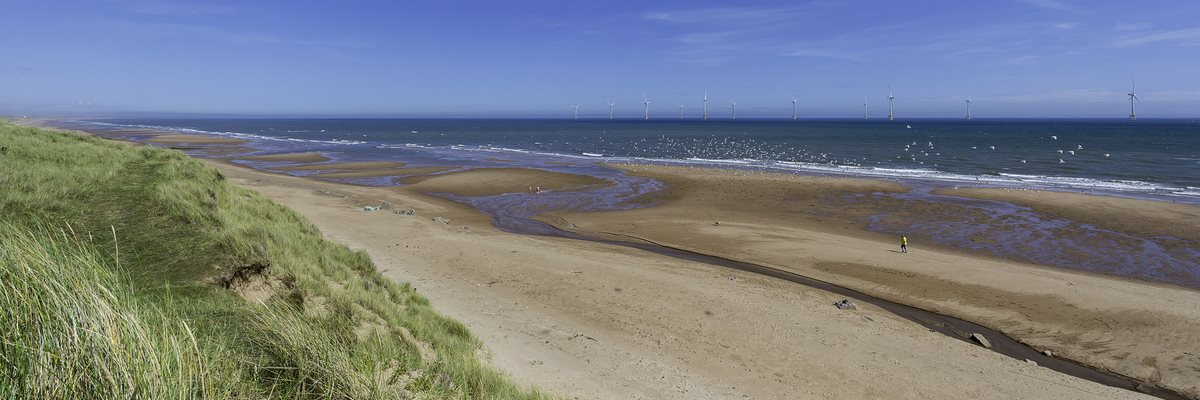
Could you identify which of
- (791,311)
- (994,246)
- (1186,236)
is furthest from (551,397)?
A: (1186,236)

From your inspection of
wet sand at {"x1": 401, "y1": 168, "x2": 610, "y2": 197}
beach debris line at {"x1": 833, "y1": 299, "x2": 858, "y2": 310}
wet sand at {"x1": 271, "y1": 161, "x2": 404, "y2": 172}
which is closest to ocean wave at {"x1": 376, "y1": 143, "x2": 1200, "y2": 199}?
wet sand at {"x1": 401, "y1": 168, "x2": 610, "y2": 197}

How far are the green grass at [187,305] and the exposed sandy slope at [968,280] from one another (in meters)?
11.5

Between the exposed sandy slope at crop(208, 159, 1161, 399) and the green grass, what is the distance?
1.97m

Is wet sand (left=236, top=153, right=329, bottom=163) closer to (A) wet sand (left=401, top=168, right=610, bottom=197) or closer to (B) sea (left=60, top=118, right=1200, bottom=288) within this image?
(B) sea (left=60, top=118, right=1200, bottom=288)

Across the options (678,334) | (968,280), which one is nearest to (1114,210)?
(968,280)

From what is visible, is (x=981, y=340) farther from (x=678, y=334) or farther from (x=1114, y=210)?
(x=1114, y=210)

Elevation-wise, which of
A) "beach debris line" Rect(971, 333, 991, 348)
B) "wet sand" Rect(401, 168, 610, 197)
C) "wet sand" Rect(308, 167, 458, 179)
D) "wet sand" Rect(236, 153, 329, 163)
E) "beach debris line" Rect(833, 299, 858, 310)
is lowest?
"beach debris line" Rect(971, 333, 991, 348)

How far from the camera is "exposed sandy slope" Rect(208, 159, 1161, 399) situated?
965cm

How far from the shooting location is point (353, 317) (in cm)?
788

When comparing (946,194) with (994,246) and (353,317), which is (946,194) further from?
(353,317)

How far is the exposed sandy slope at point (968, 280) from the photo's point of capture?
1191 centimetres

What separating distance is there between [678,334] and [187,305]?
323 inches

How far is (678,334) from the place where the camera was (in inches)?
460

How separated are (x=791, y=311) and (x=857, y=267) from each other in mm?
5490
